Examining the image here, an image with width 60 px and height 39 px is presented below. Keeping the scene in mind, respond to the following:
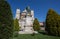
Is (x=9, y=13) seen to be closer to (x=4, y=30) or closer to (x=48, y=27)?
(x=4, y=30)

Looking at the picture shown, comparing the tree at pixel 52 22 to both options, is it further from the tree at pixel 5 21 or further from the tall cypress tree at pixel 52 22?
the tree at pixel 5 21

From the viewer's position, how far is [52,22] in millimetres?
30188

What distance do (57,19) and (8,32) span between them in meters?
23.1

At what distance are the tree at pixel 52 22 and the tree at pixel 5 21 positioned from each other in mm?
20955

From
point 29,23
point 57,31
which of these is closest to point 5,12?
point 57,31

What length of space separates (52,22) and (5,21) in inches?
930

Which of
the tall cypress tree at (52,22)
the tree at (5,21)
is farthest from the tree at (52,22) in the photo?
the tree at (5,21)

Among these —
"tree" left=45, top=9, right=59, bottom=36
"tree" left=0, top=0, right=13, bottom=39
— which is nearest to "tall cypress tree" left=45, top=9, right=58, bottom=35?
"tree" left=45, top=9, right=59, bottom=36

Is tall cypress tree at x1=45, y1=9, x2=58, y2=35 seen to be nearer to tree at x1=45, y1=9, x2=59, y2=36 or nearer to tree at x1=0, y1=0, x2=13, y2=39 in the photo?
tree at x1=45, y1=9, x2=59, y2=36

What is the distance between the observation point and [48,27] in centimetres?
3069

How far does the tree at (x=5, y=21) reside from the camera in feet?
24.0

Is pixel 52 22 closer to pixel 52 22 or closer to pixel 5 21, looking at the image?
pixel 52 22

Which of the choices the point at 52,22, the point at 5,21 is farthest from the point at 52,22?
the point at 5,21

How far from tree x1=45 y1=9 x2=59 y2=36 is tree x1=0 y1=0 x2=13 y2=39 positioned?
2096 cm
